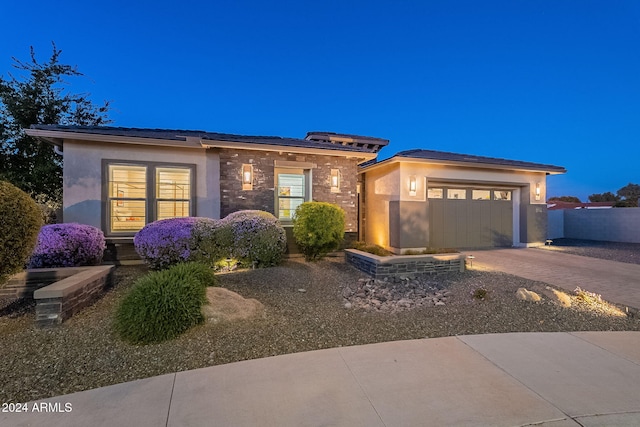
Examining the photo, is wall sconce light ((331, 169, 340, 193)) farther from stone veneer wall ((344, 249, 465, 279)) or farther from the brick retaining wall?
the brick retaining wall

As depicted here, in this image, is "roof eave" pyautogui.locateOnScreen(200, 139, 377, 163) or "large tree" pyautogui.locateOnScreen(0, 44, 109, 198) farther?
"large tree" pyautogui.locateOnScreen(0, 44, 109, 198)

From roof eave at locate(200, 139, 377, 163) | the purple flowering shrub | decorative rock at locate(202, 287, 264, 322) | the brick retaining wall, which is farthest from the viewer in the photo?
roof eave at locate(200, 139, 377, 163)

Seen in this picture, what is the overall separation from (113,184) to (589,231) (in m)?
19.6

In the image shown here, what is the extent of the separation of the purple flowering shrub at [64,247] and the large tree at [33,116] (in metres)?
6.14

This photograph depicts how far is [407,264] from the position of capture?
6816 millimetres

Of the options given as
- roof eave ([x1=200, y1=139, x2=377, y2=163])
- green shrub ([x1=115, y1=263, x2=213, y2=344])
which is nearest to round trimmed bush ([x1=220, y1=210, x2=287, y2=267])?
roof eave ([x1=200, y1=139, x2=377, y2=163])

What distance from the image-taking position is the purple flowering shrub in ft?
19.4

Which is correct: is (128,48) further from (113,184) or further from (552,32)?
(552,32)

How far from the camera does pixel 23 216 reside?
3771 mm

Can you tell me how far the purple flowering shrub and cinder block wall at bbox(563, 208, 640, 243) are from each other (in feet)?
62.9

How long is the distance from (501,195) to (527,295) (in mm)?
7655

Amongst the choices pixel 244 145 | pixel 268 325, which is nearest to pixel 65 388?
pixel 268 325

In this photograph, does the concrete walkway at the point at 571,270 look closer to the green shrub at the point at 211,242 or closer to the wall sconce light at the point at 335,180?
the wall sconce light at the point at 335,180

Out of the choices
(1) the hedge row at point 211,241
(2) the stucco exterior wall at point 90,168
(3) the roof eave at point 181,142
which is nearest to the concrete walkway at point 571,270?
(3) the roof eave at point 181,142
